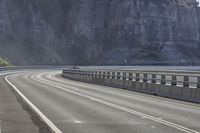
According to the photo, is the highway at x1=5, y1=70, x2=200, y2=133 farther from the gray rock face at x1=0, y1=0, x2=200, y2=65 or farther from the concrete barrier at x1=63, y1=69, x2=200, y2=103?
the gray rock face at x1=0, y1=0, x2=200, y2=65

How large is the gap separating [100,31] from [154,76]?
97918 mm

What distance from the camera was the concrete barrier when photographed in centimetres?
2348

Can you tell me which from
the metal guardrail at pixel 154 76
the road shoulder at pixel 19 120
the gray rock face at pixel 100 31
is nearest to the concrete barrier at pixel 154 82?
the metal guardrail at pixel 154 76

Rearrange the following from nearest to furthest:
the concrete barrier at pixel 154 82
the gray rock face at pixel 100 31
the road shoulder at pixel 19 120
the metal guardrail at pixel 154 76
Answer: the road shoulder at pixel 19 120, the concrete barrier at pixel 154 82, the metal guardrail at pixel 154 76, the gray rock face at pixel 100 31

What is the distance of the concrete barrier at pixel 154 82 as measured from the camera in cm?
2348

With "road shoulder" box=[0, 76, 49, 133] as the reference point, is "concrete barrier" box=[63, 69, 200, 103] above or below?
below

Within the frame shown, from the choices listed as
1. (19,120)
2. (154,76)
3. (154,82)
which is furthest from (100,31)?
(19,120)

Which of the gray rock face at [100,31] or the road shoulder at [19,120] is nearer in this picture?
the road shoulder at [19,120]

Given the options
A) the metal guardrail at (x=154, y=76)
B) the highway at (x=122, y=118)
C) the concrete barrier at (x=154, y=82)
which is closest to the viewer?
the highway at (x=122, y=118)

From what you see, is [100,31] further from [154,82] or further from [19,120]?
[19,120]

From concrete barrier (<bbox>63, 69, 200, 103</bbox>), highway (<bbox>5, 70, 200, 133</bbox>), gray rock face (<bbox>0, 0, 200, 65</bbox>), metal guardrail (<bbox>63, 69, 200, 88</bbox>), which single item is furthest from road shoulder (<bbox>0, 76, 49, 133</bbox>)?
gray rock face (<bbox>0, 0, 200, 65</bbox>)

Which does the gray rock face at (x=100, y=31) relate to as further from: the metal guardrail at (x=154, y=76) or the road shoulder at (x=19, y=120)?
the road shoulder at (x=19, y=120)

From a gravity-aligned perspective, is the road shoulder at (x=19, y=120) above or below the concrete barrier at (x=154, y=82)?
above

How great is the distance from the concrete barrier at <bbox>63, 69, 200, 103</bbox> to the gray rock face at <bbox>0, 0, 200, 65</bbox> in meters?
68.5
